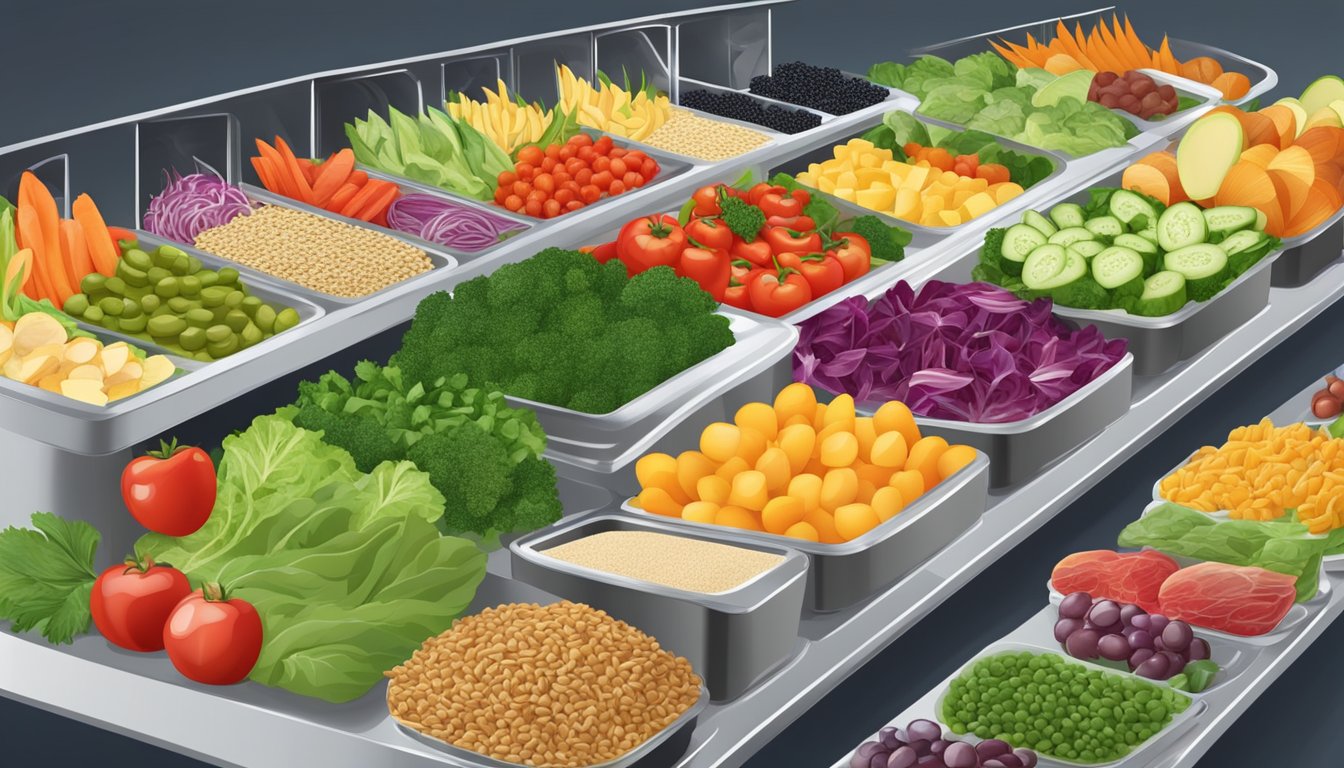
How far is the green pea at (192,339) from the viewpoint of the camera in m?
4.99

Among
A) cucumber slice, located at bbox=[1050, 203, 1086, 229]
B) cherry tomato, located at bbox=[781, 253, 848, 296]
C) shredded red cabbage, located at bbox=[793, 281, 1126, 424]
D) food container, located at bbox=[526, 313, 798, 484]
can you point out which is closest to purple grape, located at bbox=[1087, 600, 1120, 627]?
shredded red cabbage, located at bbox=[793, 281, 1126, 424]

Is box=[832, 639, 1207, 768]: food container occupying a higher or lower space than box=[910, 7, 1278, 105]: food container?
lower

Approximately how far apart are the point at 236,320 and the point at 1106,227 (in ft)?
10.3

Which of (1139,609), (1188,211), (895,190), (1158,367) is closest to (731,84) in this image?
(895,190)

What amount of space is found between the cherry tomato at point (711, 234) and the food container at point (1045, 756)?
77.8 inches

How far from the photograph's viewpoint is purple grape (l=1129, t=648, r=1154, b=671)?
13.2 feet

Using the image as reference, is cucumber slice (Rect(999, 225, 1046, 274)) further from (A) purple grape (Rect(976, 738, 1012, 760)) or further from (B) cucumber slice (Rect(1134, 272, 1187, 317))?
(A) purple grape (Rect(976, 738, 1012, 760))

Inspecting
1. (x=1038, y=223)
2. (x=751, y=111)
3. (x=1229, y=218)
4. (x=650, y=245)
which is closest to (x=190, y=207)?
(x=650, y=245)

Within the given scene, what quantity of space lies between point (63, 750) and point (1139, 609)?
2.61 m

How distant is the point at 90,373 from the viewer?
182 inches

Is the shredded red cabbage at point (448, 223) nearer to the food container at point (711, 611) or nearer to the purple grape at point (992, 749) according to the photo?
the food container at point (711, 611)

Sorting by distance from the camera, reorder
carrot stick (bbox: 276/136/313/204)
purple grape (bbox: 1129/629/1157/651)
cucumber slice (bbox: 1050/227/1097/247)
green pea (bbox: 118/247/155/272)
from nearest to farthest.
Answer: purple grape (bbox: 1129/629/1157/651)
green pea (bbox: 118/247/155/272)
cucumber slice (bbox: 1050/227/1097/247)
carrot stick (bbox: 276/136/313/204)

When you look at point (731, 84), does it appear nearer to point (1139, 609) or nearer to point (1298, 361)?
point (1298, 361)

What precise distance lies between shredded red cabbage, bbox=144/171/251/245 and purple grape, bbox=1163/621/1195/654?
3396mm
